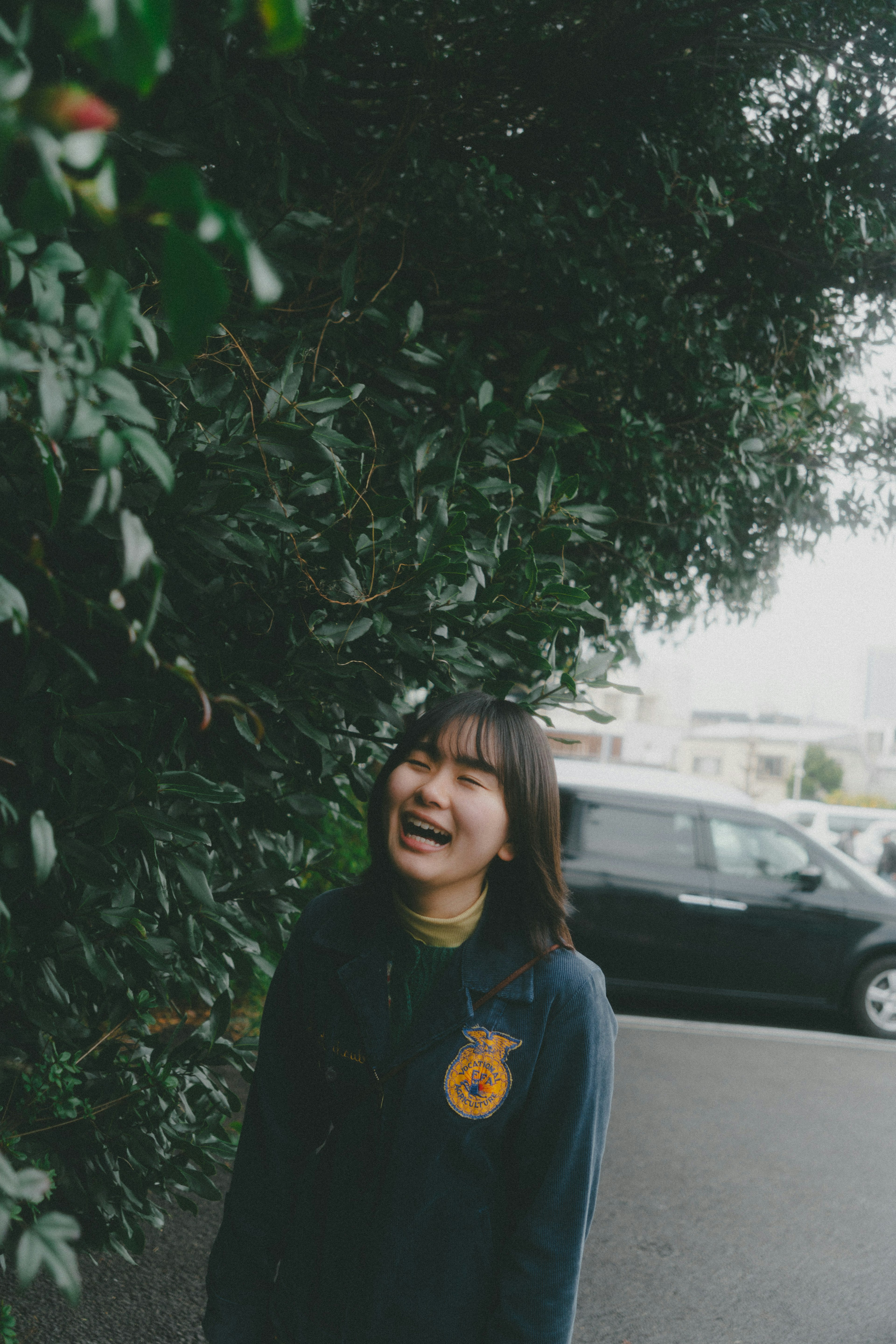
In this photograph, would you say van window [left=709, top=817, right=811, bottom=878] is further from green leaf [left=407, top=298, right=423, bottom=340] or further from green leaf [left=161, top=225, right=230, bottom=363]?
green leaf [left=161, top=225, right=230, bottom=363]

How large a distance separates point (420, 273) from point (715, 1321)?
3.77m

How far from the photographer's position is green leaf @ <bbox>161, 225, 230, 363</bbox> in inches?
21.1

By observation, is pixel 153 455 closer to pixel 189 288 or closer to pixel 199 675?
pixel 189 288

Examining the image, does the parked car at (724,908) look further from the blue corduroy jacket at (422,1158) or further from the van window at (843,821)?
A: the van window at (843,821)

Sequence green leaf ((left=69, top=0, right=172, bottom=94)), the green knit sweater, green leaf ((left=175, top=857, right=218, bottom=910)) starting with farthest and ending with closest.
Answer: green leaf ((left=175, top=857, right=218, bottom=910)), the green knit sweater, green leaf ((left=69, top=0, right=172, bottom=94))

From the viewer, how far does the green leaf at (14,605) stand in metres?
0.93

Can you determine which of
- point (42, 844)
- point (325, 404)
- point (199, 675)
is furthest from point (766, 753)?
point (42, 844)

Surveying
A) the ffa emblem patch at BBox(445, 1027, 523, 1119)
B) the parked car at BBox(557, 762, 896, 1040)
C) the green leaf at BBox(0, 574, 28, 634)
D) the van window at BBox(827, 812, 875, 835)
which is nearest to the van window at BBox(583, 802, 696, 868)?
the parked car at BBox(557, 762, 896, 1040)

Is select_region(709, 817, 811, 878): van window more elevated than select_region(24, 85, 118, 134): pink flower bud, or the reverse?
select_region(24, 85, 118, 134): pink flower bud

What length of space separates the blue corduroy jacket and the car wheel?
6.70m

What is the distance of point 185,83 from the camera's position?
2.51 metres

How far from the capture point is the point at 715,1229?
402 cm

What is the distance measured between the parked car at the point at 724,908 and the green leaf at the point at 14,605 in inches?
260

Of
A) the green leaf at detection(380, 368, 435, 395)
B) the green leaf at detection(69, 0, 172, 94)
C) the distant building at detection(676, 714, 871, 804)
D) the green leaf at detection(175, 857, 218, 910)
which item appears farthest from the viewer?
the distant building at detection(676, 714, 871, 804)
